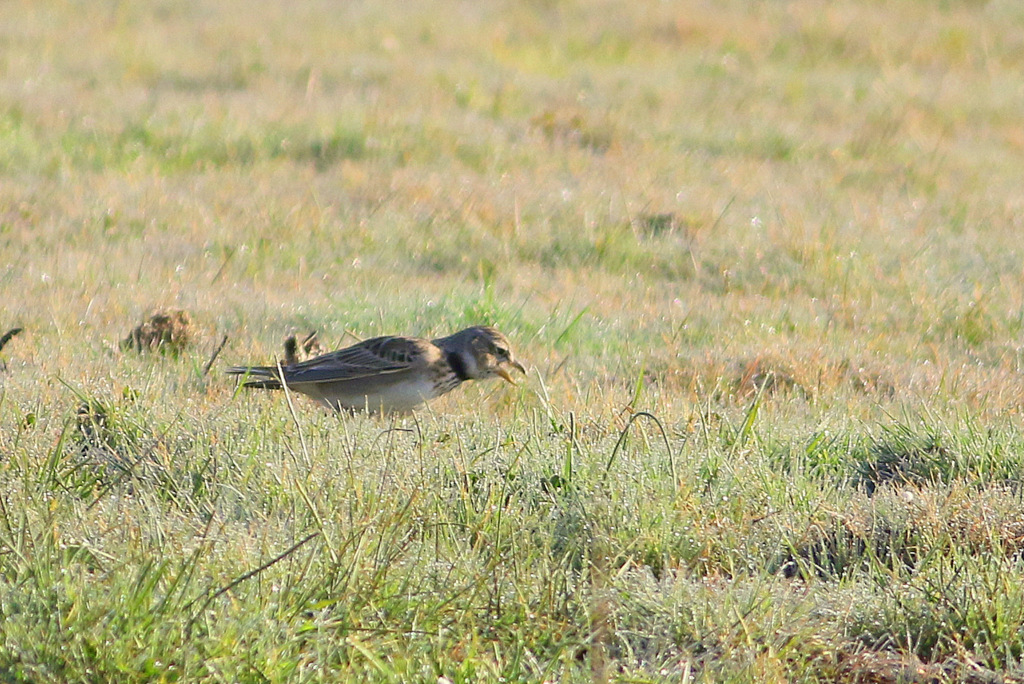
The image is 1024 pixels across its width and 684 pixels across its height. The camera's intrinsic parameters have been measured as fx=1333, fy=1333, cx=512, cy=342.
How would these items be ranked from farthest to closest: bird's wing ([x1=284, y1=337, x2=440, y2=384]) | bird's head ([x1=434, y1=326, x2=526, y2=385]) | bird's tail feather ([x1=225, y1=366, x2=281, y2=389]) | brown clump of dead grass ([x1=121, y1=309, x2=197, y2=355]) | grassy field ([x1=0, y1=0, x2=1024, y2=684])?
1. brown clump of dead grass ([x1=121, y1=309, x2=197, y2=355])
2. bird's head ([x1=434, y1=326, x2=526, y2=385])
3. bird's wing ([x1=284, y1=337, x2=440, y2=384])
4. bird's tail feather ([x1=225, y1=366, x2=281, y2=389])
5. grassy field ([x1=0, y1=0, x2=1024, y2=684])

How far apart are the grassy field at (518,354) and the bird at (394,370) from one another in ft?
0.52

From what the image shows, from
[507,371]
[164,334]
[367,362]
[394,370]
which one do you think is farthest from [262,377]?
[507,371]

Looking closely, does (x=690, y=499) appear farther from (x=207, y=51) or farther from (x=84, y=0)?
(x=84, y=0)

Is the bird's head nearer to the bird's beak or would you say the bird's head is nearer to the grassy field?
the bird's beak

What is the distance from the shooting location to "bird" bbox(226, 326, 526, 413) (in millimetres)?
6293

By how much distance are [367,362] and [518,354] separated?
124 centimetres

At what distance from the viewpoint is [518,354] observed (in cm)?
732

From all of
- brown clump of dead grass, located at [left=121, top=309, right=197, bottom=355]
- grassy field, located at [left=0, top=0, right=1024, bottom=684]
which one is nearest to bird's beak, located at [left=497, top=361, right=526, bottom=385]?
grassy field, located at [left=0, top=0, right=1024, bottom=684]

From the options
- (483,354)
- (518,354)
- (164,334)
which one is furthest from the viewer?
(518,354)

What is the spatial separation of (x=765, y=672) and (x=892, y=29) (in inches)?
693

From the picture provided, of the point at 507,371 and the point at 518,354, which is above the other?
the point at 507,371

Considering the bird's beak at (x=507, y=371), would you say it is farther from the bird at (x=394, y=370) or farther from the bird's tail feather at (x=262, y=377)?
the bird's tail feather at (x=262, y=377)

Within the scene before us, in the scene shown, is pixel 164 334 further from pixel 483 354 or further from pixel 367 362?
pixel 483 354

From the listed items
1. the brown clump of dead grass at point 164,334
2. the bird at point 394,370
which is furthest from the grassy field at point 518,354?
the bird at point 394,370
